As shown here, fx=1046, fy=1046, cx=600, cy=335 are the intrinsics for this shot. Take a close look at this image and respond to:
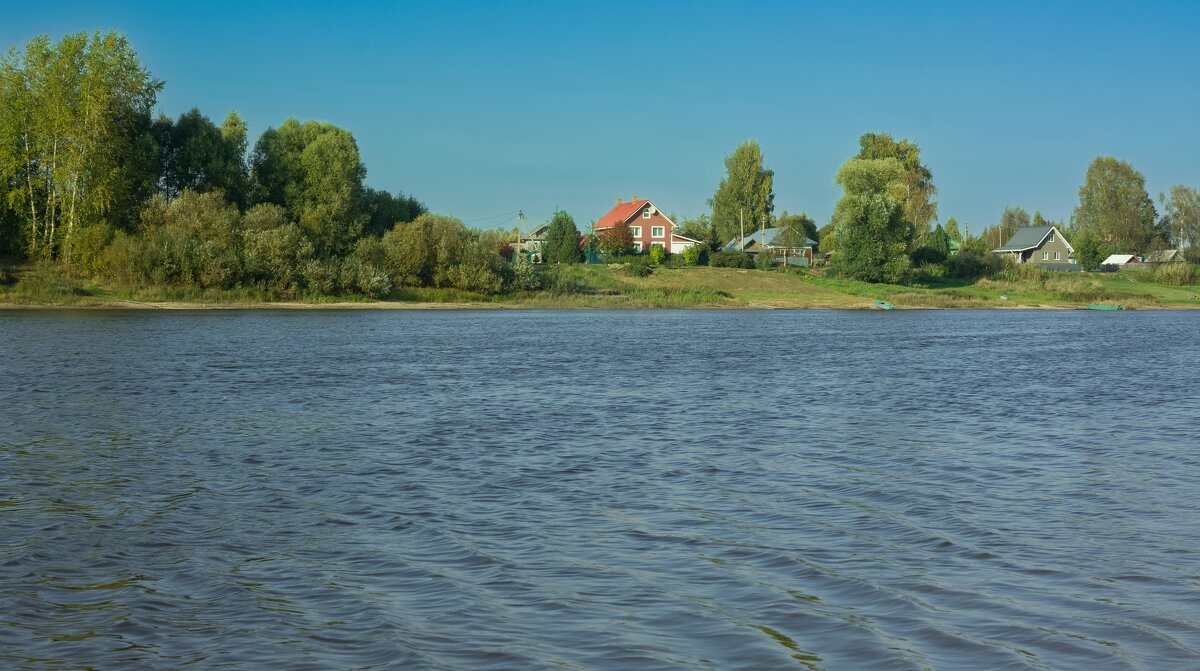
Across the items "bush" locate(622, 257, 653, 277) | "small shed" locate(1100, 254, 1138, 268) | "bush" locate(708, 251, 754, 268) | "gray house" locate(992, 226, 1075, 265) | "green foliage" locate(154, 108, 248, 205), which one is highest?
"green foliage" locate(154, 108, 248, 205)

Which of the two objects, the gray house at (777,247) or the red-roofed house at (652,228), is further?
the red-roofed house at (652,228)

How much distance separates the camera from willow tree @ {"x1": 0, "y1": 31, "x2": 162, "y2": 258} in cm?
6606

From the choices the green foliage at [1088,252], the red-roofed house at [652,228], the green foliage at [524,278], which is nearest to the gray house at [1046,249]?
the green foliage at [1088,252]

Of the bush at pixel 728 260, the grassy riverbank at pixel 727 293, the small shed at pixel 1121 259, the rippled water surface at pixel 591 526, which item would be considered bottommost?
the rippled water surface at pixel 591 526

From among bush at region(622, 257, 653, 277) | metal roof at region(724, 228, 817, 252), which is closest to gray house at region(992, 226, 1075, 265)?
metal roof at region(724, 228, 817, 252)

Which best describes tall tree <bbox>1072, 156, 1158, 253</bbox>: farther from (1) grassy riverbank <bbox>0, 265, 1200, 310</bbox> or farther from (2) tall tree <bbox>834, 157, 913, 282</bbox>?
(2) tall tree <bbox>834, 157, 913, 282</bbox>

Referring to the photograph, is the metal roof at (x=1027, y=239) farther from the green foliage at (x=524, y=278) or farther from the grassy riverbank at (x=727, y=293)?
the green foliage at (x=524, y=278)

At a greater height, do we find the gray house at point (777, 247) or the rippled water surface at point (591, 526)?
the gray house at point (777, 247)

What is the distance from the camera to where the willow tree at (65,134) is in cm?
6606

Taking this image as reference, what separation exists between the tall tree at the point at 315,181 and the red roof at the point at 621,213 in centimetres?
5068

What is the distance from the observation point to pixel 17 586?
898cm

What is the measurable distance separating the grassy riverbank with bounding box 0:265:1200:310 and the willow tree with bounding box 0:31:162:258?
4387 mm

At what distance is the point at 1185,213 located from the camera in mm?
153000

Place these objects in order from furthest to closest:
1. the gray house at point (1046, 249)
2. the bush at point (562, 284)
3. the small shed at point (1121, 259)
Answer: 1. the gray house at point (1046, 249)
2. the small shed at point (1121, 259)
3. the bush at point (562, 284)
